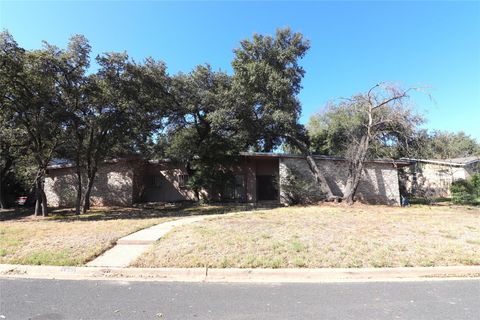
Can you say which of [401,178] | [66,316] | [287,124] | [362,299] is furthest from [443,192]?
[66,316]

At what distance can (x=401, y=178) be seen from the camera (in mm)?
30859

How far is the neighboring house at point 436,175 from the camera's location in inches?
1168

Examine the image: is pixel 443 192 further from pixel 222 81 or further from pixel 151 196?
pixel 151 196

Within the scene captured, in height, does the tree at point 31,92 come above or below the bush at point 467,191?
above

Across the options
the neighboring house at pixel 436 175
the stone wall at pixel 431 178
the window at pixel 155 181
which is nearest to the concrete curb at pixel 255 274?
the window at pixel 155 181

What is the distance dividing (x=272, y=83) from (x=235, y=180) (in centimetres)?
713

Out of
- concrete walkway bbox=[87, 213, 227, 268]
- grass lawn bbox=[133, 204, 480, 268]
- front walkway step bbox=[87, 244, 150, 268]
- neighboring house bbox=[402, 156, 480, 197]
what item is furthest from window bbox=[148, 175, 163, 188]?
neighboring house bbox=[402, 156, 480, 197]

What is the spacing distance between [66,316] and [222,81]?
19.1 m

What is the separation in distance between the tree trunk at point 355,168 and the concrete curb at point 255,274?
1312 centimetres

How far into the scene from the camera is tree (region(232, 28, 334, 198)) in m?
19.7

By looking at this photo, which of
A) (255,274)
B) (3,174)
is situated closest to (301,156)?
(255,274)

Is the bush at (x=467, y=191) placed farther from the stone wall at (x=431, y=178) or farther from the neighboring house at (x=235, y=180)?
the stone wall at (x=431, y=178)

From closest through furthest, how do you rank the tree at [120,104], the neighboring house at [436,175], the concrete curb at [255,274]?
1. the concrete curb at [255,274]
2. the tree at [120,104]
3. the neighboring house at [436,175]

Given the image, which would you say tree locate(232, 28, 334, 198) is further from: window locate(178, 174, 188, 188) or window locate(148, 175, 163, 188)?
window locate(148, 175, 163, 188)
